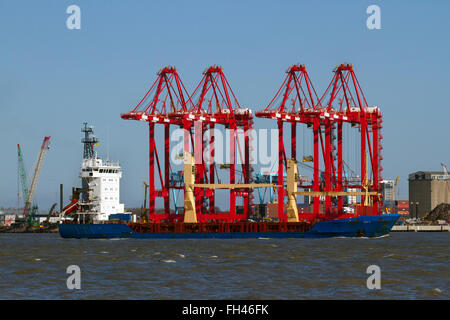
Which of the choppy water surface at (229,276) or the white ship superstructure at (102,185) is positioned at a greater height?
the white ship superstructure at (102,185)

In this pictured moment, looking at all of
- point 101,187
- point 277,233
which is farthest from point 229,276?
point 101,187

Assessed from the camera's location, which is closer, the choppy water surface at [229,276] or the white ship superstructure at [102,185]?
the choppy water surface at [229,276]

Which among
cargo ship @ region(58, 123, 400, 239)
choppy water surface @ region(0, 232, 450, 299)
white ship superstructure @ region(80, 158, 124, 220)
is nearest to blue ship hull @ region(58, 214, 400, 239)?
cargo ship @ region(58, 123, 400, 239)

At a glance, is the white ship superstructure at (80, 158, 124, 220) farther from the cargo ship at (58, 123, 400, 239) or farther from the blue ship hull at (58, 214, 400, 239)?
the blue ship hull at (58, 214, 400, 239)

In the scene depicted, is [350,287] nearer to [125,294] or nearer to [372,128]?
[125,294]

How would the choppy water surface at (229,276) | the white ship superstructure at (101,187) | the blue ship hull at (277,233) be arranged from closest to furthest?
the choppy water surface at (229,276) → the blue ship hull at (277,233) → the white ship superstructure at (101,187)

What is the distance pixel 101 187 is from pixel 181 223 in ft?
54.0

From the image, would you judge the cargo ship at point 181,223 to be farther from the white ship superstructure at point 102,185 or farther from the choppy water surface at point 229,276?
the choppy water surface at point 229,276

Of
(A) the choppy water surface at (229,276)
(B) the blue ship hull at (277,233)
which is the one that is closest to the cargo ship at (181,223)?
(B) the blue ship hull at (277,233)

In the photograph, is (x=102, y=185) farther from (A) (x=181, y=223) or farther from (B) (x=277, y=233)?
(B) (x=277, y=233)

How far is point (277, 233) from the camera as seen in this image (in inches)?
3716

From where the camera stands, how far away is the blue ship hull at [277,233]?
91.0 m

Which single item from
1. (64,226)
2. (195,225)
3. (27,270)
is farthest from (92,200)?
(27,270)
